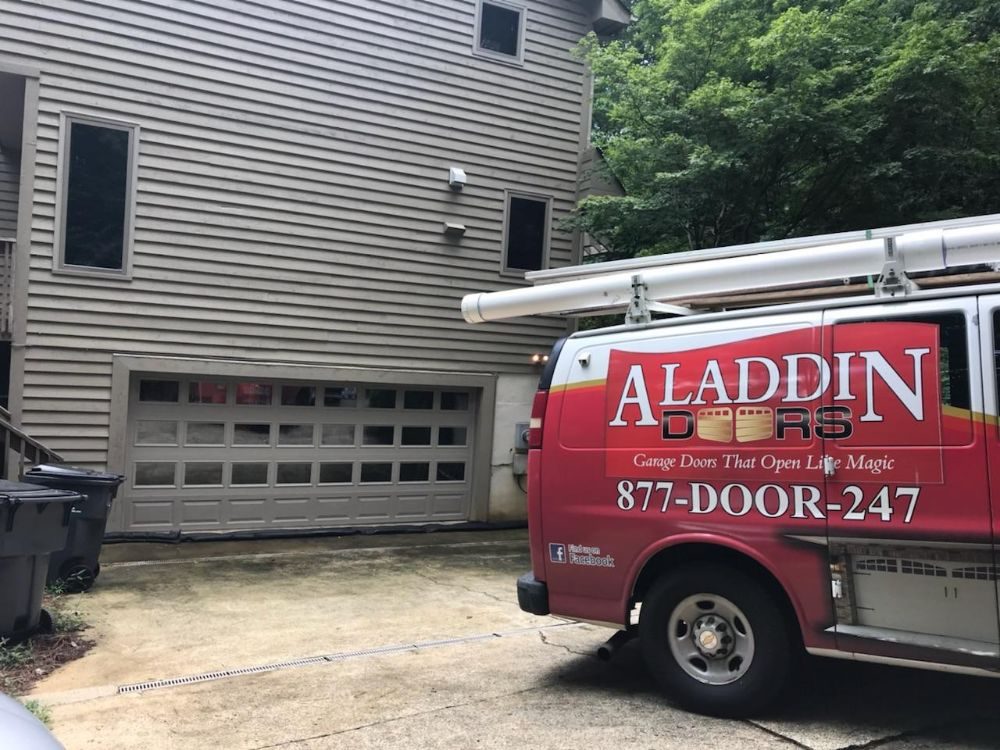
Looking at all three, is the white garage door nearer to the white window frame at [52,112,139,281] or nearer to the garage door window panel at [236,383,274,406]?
the garage door window panel at [236,383,274,406]

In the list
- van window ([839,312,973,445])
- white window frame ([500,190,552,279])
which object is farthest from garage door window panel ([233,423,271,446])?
van window ([839,312,973,445])

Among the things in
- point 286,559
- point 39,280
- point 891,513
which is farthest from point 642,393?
point 39,280

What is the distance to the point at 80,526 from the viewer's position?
678 cm

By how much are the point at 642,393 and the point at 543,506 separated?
0.89 m

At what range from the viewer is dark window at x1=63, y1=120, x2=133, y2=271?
8.74m

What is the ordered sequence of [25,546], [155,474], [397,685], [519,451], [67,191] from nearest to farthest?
[397,685], [25,546], [67,191], [155,474], [519,451]

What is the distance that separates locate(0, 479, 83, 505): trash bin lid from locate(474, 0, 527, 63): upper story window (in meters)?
7.97

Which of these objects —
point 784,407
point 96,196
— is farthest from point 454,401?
point 784,407

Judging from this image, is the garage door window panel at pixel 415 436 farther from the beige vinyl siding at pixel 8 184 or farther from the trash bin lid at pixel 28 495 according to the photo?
the beige vinyl siding at pixel 8 184

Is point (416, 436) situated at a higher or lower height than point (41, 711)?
higher

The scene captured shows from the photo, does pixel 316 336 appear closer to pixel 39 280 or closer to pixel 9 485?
pixel 39 280

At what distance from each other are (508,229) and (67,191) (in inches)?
215

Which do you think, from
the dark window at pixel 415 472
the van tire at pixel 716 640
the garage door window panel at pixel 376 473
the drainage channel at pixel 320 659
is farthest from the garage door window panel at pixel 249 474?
the van tire at pixel 716 640

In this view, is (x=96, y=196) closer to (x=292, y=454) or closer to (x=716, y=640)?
(x=292, y=454)
